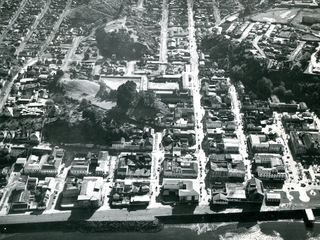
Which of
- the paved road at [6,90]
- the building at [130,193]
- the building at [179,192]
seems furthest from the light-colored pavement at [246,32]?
the building at [130,193]

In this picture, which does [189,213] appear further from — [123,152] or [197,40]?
[197,40]

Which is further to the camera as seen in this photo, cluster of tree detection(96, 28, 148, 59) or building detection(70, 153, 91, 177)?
cluster of tree detection(96, 28, 148, 59)

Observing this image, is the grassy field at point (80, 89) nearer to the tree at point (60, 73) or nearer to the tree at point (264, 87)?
the tree at point (60, 73)

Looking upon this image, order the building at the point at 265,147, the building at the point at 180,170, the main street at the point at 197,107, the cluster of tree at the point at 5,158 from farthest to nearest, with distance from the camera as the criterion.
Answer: the building at the point at 265,147 < the cluster of tree at the point at 5,158 < the building at the point at 180,170 < the main street at the point at 197,107

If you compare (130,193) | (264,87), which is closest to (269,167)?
(264,87)

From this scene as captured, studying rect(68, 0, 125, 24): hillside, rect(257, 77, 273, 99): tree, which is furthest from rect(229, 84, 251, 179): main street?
rect(68, 0, 125, 24): hillside

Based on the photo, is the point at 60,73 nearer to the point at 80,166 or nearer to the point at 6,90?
the point at 6,90

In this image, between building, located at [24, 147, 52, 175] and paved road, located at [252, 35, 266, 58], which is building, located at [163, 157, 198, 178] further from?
paved road, located at [252, 35, 266, 58]
